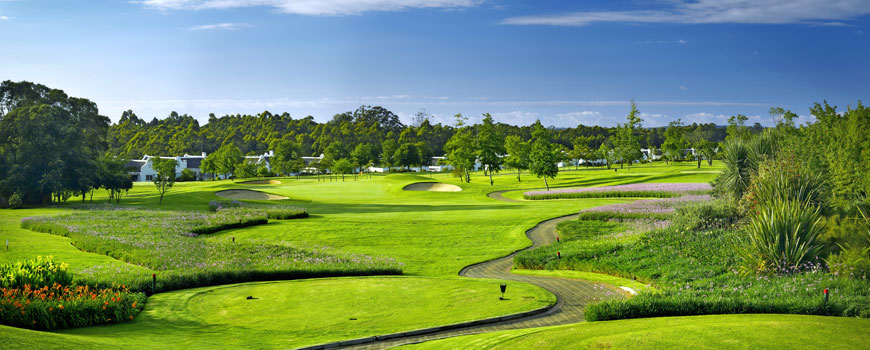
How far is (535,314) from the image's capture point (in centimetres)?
1620

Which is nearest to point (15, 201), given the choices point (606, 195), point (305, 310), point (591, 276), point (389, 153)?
point (305, 310)

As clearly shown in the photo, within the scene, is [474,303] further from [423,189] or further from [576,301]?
[423,189]

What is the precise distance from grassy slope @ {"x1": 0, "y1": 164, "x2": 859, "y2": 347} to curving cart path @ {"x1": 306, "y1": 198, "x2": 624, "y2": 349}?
0.66 metres

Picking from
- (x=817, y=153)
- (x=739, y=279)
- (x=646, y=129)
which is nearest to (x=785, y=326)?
(x=739, y=279)

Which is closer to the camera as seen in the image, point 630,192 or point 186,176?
point 630,192

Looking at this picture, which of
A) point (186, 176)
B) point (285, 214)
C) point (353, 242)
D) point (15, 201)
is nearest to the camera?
point (353, 242)

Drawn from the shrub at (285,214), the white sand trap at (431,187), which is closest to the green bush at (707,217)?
the shrub at (285,214)

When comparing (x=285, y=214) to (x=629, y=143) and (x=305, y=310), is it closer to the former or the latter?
(x=305, y=310)

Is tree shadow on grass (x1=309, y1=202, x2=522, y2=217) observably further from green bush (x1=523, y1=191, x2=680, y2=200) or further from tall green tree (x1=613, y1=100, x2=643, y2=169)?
tall green tree (x1=613, y1=100, x2=643, y2=169)

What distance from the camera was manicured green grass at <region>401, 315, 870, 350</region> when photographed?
10211mm

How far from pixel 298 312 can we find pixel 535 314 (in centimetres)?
661

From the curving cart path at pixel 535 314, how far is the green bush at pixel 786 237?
4470mm

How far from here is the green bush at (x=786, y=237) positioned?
17.5 m

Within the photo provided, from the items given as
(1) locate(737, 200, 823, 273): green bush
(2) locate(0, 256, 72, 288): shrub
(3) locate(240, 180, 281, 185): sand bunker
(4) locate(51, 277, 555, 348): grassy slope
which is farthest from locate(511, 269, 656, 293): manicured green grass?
(3) locate(240, 180, 281, 185): sand bunker
